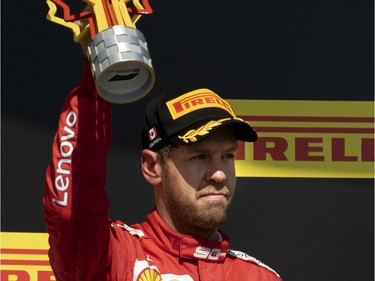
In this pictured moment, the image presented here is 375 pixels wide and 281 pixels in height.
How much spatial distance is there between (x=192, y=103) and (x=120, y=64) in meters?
0.50

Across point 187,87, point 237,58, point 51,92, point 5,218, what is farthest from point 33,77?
point 187,87

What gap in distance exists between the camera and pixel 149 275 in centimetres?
206

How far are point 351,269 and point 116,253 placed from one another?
100 cm

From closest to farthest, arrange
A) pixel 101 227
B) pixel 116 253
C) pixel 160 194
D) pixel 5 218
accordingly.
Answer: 1. pixel 101 227
2. pixel 116 253
3. pixel 160 194
4. pixel 5 218

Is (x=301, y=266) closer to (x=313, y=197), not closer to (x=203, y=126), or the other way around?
(x=313, y=197)

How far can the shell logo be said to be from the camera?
2053 millimetres

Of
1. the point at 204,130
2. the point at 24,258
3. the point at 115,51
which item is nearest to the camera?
the point at 115,51

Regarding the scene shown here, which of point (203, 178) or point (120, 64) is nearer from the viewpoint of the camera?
point (120, 64)

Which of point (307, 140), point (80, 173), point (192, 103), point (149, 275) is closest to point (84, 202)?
point (80, 173)

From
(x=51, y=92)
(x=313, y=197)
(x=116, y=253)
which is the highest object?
(x=51, y=92)

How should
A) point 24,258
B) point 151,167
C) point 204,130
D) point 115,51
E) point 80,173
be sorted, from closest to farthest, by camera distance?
point 115,51 < point 80,173 < point 204,130 < point 151,167 < point 24,258

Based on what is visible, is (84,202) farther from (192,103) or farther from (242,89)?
(242,89)

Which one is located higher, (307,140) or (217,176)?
(307,140)

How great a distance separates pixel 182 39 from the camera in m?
2.83
